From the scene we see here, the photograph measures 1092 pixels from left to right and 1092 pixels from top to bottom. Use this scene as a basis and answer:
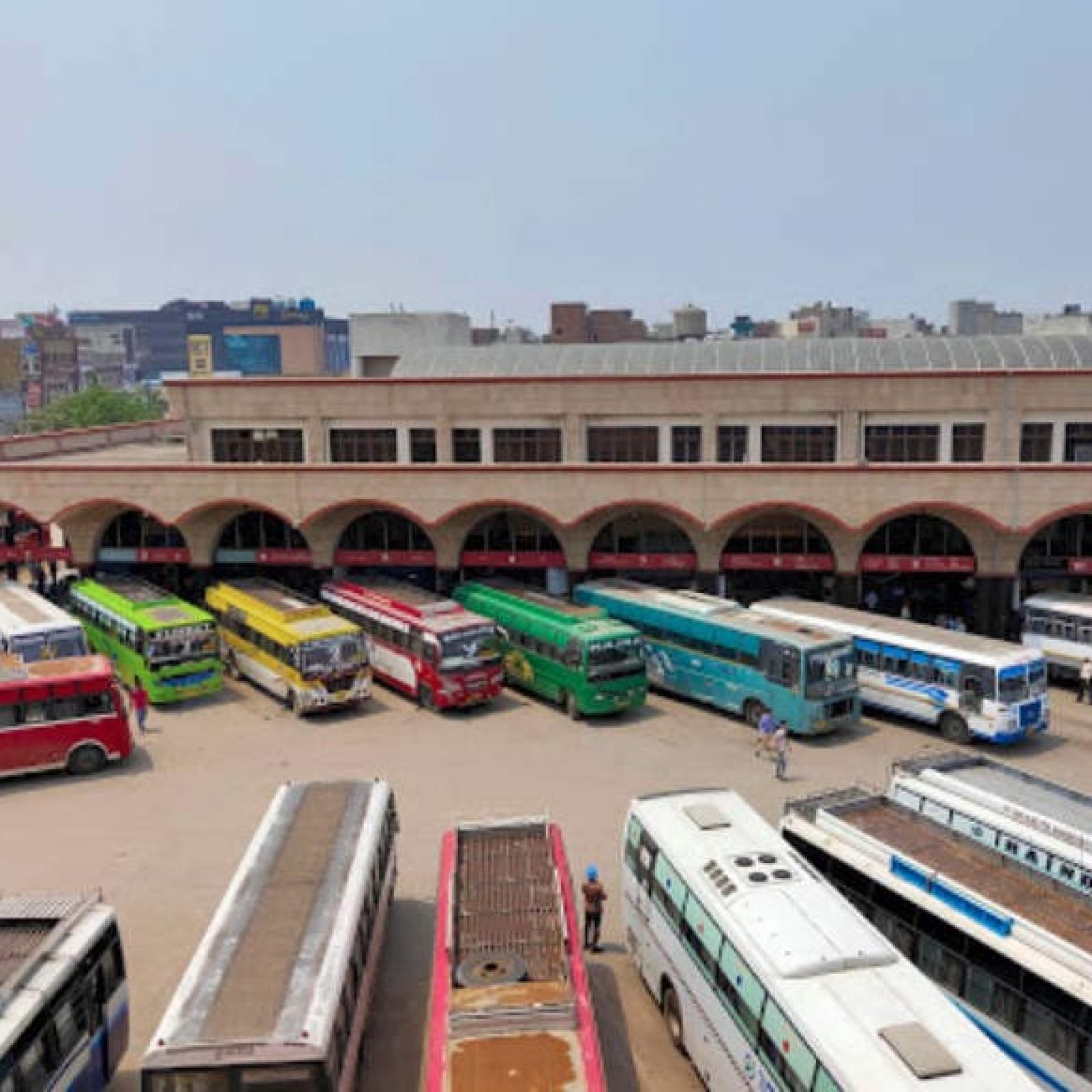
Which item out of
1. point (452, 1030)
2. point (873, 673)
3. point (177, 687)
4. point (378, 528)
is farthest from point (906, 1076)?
point (378, 528)

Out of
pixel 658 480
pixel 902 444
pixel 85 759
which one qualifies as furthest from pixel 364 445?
pixel 902 444

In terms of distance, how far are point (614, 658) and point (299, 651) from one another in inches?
338

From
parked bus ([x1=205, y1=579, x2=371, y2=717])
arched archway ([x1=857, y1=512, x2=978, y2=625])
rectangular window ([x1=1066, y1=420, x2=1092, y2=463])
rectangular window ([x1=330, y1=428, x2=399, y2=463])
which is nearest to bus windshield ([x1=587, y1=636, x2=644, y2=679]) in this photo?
parked bus ([x1=205, y1=579, x2=371, y2=717])

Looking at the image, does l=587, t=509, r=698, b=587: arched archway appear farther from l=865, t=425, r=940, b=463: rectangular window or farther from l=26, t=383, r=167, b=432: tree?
l=26, t=383, r=167, b=432: tree

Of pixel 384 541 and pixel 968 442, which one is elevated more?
pixel 968 442

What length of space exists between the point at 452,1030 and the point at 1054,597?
27.6 metres

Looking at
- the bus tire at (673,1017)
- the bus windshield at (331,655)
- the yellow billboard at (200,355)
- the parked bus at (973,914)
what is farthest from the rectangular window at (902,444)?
the yellow billboard at (200,355)

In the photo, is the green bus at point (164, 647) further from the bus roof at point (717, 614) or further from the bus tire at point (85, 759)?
the bus roof at point (717, 614)

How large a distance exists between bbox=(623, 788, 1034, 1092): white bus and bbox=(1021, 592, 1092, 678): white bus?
19.3 metres

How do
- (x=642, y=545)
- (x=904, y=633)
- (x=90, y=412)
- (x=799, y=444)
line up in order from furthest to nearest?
(x=90, y=412) → (x=642, y=545) → (x=799, y=444) → (x=904, y=633)

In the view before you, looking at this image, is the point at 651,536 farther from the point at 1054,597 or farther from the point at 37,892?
the point at 37,892

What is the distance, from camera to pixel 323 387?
A: 39.4 meters

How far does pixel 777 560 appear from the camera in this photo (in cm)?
3703

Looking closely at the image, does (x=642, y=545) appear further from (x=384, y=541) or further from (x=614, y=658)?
(x=614, y=658)
